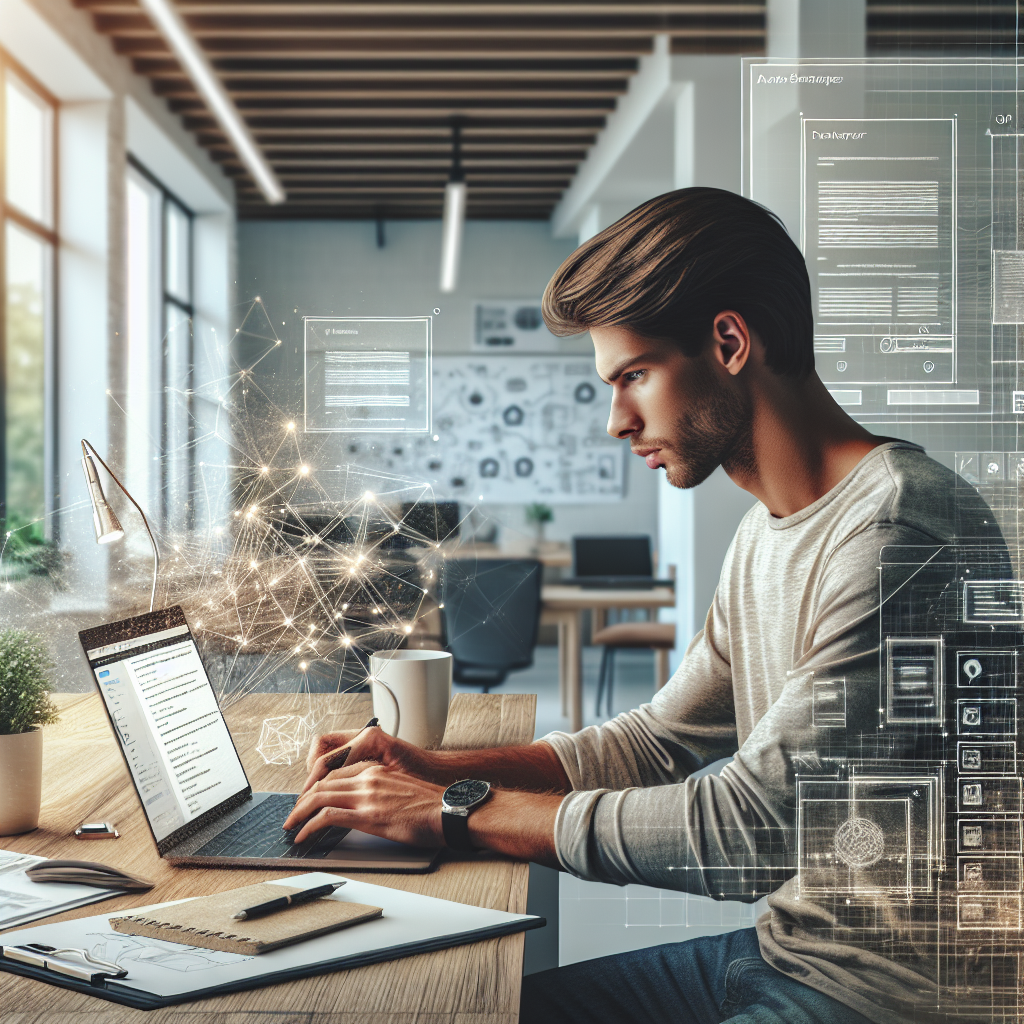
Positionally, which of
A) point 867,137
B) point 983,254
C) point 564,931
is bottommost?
point 564,931

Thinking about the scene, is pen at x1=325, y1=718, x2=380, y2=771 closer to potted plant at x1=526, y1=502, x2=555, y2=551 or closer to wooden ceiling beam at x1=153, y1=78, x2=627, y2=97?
potted plant at x1=526, y1=502, x2=555, y2=551

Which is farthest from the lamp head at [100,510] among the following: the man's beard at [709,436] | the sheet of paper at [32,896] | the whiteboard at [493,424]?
the man's beard at [709,436]

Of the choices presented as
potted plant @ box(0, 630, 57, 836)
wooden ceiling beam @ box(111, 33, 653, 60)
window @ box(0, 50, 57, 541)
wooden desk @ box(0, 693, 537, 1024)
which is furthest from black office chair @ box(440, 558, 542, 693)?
window @ box(0, 50, 57, 541)

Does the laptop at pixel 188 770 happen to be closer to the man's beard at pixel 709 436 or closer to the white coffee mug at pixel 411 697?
the white coffee mug at pixel 411 697

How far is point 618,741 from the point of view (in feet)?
3.11

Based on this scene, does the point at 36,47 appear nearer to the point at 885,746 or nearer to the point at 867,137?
the point at 867,137

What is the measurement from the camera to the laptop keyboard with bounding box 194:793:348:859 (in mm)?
710

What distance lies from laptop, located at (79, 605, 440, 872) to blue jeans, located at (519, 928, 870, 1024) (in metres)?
0.33

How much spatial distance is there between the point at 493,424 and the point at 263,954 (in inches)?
26.5

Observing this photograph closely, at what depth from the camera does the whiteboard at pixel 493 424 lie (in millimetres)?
1004

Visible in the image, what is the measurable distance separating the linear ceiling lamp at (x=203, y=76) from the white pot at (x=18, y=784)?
97 centimetres

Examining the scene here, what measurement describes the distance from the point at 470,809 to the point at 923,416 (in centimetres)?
54

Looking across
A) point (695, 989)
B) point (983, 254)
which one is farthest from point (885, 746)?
point (983, 254)

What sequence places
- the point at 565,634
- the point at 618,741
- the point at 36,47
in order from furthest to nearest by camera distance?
the point at 36,47 → the point at 565,634 → the point at 618,741
